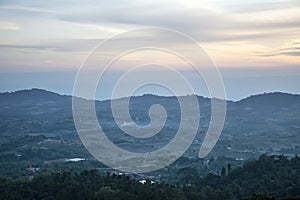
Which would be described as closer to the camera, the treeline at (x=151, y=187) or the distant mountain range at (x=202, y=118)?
the treeline at (x=151, y=187)

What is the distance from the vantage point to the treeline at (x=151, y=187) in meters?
19.6

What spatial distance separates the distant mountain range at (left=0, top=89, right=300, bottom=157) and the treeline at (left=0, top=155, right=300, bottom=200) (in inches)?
902

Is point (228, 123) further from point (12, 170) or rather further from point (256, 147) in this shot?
point (12, 170)

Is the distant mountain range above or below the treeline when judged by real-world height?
above

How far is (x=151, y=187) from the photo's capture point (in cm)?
2047

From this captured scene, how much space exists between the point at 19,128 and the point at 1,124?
445cm

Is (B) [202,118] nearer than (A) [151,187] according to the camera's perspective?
No

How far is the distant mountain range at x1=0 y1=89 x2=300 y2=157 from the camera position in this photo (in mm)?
56959

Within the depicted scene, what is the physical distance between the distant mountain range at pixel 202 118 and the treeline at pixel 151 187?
22900 mm

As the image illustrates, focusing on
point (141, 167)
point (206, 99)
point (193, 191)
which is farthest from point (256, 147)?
point (206, 99)

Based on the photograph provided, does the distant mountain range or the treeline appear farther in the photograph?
the distant mountain range

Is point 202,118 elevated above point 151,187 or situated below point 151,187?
above

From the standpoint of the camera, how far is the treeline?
19.6m

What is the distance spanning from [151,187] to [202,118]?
6069cm
